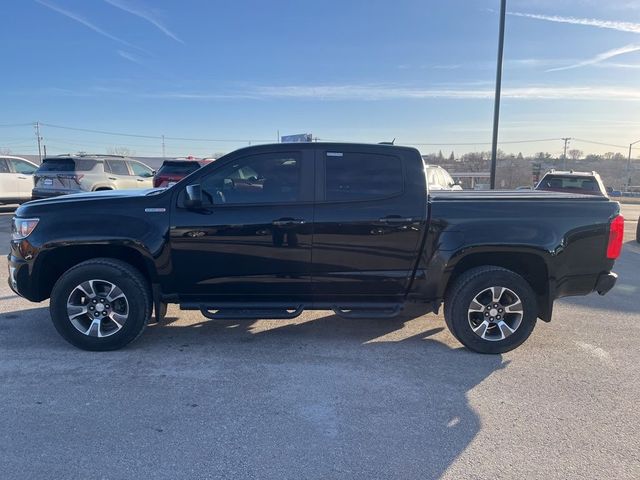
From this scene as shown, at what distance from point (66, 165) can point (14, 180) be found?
3.04 m

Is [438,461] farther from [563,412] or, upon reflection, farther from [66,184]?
[66,184]

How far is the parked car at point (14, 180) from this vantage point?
50.0 feet

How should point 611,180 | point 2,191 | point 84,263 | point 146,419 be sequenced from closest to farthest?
point 146,419 < point 84,263 < point 2,191 < point 611,180

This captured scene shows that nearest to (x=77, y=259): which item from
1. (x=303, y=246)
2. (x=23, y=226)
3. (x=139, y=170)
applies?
(x=23, y=226)

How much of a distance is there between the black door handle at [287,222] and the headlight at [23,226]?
220 centimetres

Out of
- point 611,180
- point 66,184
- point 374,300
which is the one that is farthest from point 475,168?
point 374,300

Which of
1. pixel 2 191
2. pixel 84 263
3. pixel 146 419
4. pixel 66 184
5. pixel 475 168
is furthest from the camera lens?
pixel 475 168

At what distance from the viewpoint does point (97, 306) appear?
4.29m

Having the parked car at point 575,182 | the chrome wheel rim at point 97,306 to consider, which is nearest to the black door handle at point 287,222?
the chrome wheel rim at point 97,306

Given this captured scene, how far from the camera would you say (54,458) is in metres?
→ 2.78

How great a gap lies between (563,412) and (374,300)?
6.00ft

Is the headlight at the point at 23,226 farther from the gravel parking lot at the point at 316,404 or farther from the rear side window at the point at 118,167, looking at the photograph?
the rear side window at the point at 118,167

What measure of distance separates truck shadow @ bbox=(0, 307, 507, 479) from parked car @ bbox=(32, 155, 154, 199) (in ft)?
30.1

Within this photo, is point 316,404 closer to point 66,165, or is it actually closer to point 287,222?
point 287,222
